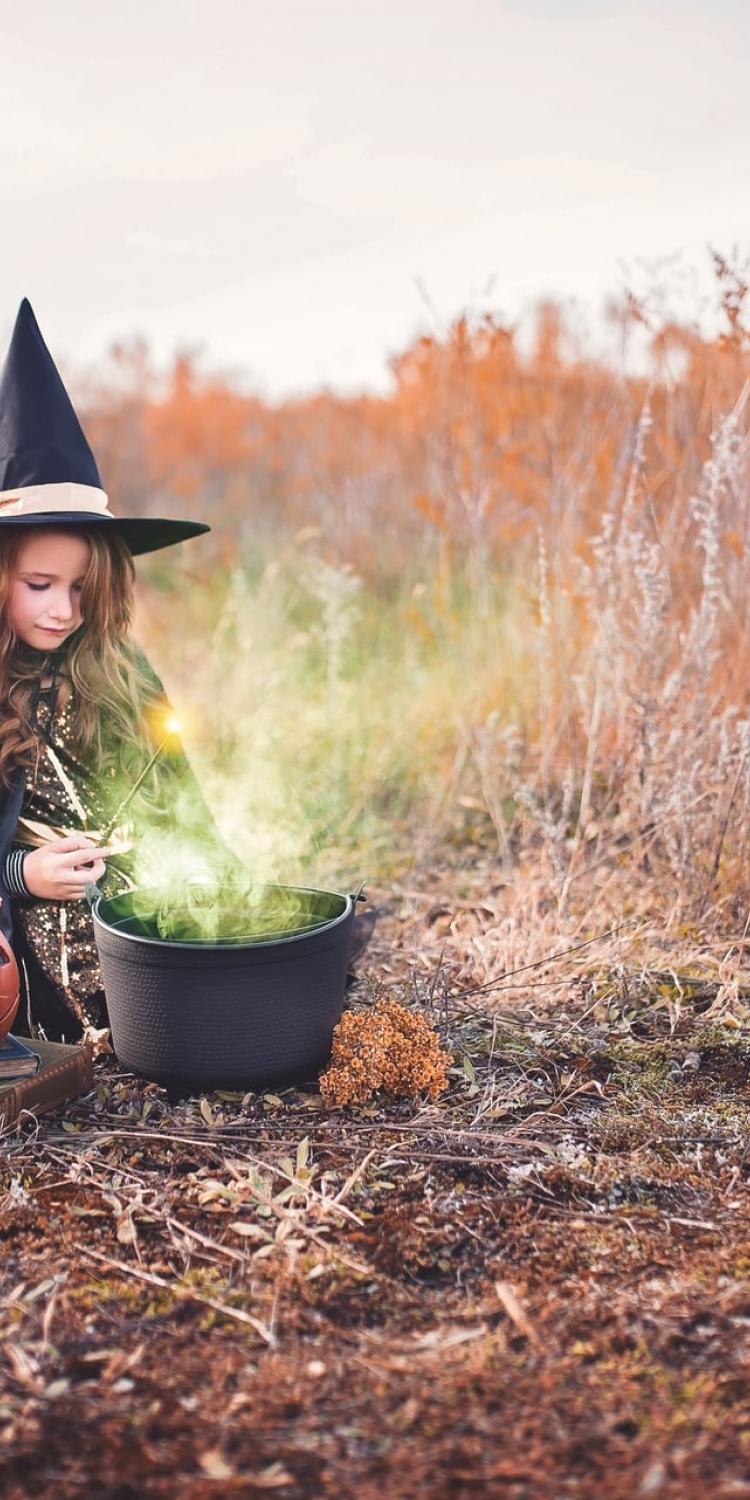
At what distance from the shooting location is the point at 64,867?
97.0 inches

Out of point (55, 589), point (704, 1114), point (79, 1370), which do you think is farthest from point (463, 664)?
point (79, 1370)

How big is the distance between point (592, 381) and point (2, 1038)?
154 inches

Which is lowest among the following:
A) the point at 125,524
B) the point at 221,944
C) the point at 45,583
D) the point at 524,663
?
the point at 221,944

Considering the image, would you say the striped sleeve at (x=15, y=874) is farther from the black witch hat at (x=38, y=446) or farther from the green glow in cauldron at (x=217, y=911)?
the black witch hat at (x=38, y=446)

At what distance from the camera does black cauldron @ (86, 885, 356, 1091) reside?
2.10 meters

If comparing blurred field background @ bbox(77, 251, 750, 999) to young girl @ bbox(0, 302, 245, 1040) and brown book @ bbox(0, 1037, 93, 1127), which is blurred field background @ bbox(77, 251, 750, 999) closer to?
young girl @ bbox(0, 302, 245, 1040)

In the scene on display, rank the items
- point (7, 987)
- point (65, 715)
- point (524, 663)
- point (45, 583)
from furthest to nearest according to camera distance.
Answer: point (524, 663), point (65, 715), point (45, 583), point (7, 987)

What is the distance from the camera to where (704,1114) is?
2.27 m

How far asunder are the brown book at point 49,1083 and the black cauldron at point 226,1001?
0.35 ft

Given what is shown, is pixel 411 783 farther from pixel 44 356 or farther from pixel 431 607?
pixel 44 356

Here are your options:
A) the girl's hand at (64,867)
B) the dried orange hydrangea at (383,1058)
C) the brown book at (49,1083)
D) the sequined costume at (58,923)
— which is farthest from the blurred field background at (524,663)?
the brown book at (49,1083)

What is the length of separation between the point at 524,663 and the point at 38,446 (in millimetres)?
2435

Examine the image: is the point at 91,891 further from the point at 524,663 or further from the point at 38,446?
the point at 524,663

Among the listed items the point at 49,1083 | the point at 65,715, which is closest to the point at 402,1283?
the point at 49,1083
